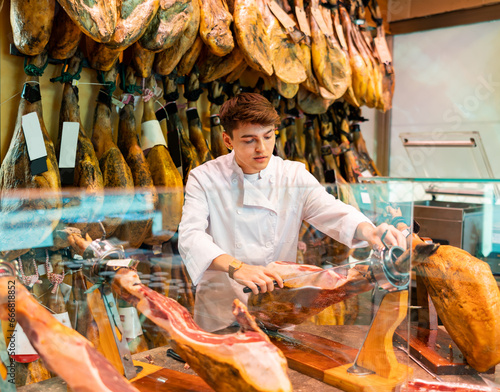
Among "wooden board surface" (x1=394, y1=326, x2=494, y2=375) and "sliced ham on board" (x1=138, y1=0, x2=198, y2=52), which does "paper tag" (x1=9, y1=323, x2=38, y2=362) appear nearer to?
"wooden board surface" (x1=394, y1=326, x2=494, y2=375)

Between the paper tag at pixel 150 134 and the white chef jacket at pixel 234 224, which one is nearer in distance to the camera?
the white chef jacket at pixel 234 224

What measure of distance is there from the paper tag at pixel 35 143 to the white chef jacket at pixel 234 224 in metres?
0.67

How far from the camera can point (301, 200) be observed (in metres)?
1.18

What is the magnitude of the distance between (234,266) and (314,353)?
0.25m

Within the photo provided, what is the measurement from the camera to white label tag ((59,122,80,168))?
1.73 meters

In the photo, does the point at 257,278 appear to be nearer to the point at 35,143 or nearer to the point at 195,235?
the point at 195,235

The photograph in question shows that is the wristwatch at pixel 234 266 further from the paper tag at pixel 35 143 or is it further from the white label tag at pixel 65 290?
the paper tag at pixel 35 143

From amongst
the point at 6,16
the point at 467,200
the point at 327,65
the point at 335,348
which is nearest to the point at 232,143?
the point at 335,348

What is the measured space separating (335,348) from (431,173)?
294 cm

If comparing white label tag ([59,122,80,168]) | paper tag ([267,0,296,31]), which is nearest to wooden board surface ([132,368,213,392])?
white label tag ([59,122,80,168])

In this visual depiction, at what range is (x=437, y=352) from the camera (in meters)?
1.36

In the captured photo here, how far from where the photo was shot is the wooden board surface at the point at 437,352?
4.27ft

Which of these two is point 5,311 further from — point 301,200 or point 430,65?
point 430,65

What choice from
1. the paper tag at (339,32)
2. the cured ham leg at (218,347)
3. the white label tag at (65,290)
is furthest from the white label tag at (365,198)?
the paper tag at (339,32)
